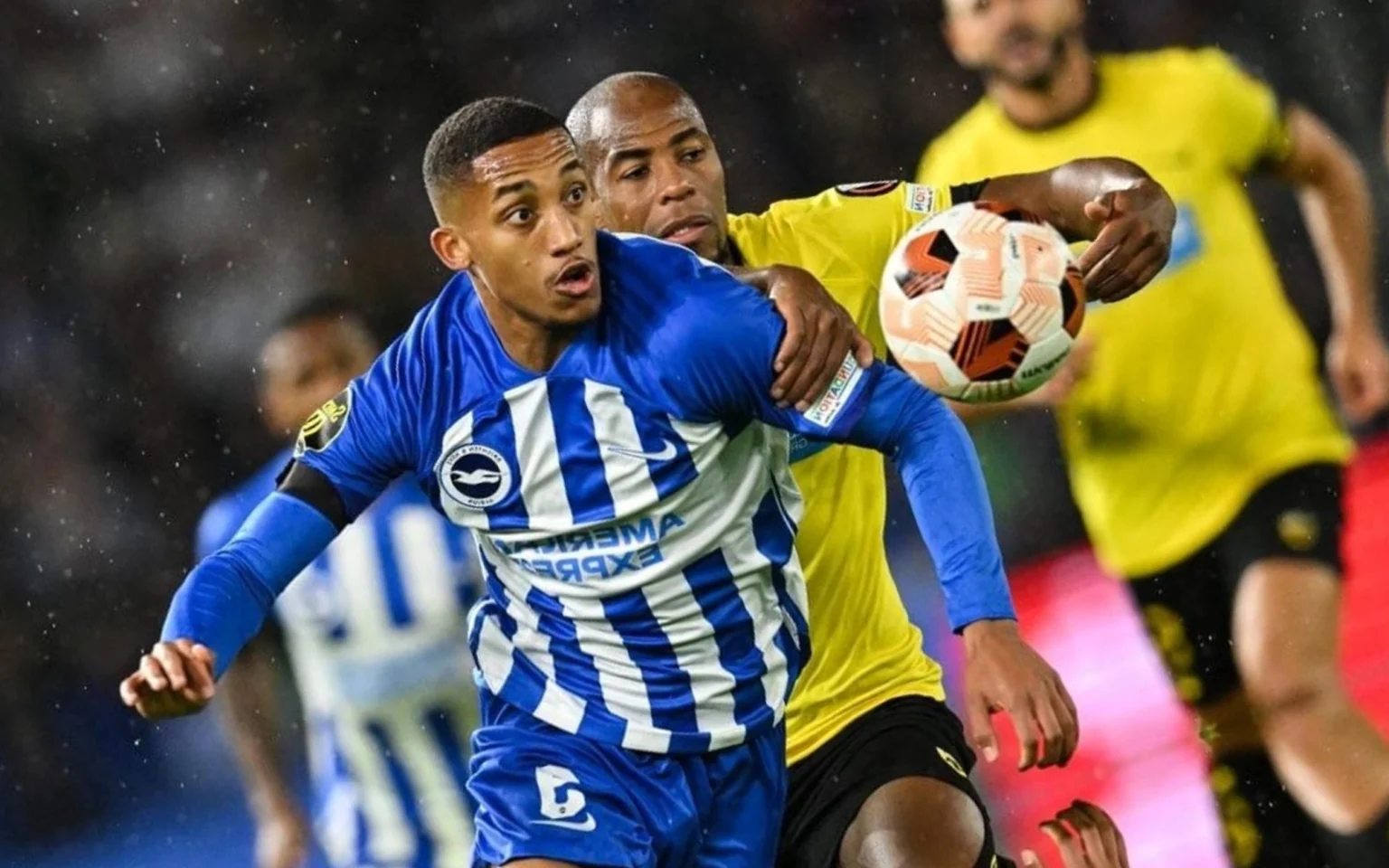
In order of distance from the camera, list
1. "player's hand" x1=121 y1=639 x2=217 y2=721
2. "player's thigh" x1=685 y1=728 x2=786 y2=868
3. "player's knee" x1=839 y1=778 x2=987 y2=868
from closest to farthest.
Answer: "player's hand" x1=121 y1=639 x2=217 y2=721 → "player's thigh" x1=685 y1=728 x2=786 y2=868 → "player's knee" x1=839 y1=778 x2=987 y2=868

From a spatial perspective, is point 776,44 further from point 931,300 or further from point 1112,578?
point 931,300

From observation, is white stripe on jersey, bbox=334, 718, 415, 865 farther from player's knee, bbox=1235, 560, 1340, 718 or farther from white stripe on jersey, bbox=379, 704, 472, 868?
player's knee, bbox=1235, 560, 1340, 718

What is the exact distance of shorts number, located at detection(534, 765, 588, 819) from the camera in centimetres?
283

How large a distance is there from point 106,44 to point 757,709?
3228 millimetres

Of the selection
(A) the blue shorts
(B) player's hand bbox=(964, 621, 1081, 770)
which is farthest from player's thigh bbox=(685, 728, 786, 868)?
(B) player's hand bbox=(964, 621, 1081, 770)

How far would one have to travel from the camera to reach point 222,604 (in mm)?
2783

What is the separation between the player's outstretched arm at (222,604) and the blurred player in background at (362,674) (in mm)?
1809

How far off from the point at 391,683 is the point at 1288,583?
2.05 metres

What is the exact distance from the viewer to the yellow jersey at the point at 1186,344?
4836 mm

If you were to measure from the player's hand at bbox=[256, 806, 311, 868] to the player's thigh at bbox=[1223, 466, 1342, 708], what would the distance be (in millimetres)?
2227

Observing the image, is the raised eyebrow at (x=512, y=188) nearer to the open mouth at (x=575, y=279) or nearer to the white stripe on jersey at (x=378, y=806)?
the open mouth at (x=575, y=279)

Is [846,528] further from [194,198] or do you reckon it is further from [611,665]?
[194,198]

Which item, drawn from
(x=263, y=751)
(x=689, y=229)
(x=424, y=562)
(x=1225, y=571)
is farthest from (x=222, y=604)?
(x=1225, y=571)

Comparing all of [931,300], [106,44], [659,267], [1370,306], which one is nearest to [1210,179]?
[1370,306]
